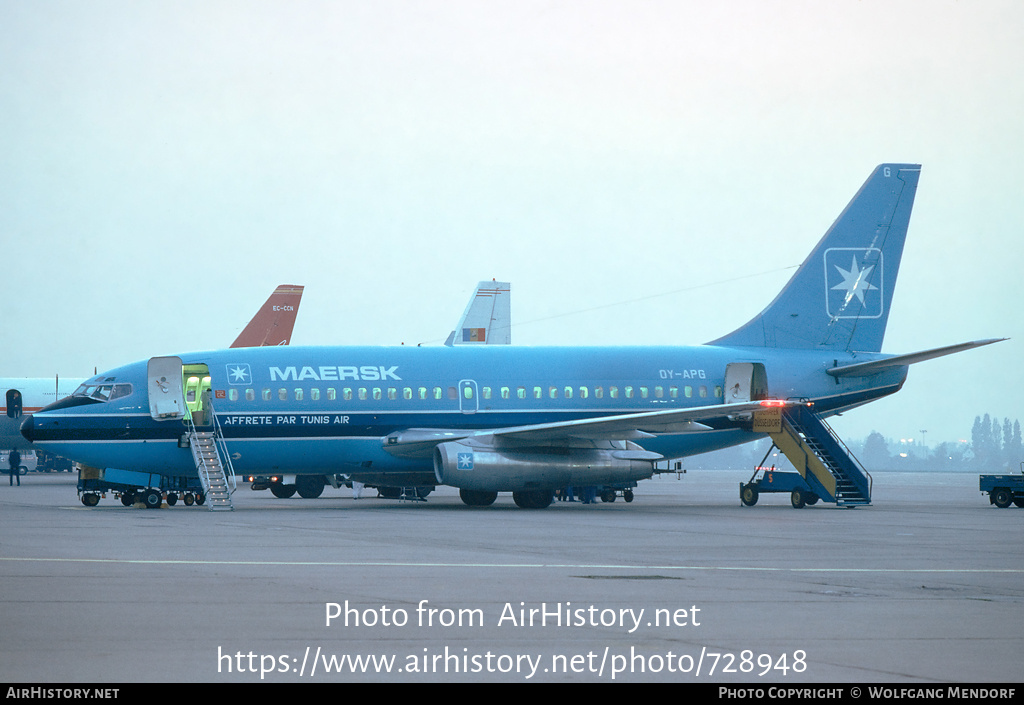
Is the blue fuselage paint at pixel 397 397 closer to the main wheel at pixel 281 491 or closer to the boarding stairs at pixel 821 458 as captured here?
the boarding stairs at pixel 821 458

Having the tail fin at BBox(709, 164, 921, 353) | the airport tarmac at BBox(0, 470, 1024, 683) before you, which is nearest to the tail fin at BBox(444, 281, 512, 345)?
the tail fin at BBox(709, 164, 921, 353)

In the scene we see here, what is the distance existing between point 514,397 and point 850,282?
1153 cm

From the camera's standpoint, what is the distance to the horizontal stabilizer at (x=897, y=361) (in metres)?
32.1

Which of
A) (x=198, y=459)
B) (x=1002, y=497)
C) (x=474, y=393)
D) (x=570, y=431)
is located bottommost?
(x=1002, y=497)

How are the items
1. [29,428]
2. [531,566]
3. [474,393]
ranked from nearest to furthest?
[531,566] < [29,428] < [474,393]

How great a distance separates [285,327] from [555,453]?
3097 cm

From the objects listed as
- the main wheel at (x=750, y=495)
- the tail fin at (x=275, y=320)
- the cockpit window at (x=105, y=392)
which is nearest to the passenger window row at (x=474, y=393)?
the cockpit window at (x=105, y=392)

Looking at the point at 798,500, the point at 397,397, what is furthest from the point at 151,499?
the point at 798,500

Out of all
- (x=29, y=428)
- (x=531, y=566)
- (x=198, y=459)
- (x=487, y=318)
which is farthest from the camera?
(x=487, y=318)

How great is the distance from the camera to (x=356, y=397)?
32500 millimetres

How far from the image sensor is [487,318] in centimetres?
5828

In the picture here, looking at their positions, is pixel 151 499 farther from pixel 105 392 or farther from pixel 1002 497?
pixel 1002 497

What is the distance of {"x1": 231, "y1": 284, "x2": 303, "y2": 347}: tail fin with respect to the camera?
2356 inches

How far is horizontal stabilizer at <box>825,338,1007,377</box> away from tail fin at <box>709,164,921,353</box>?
1179 millimetres
